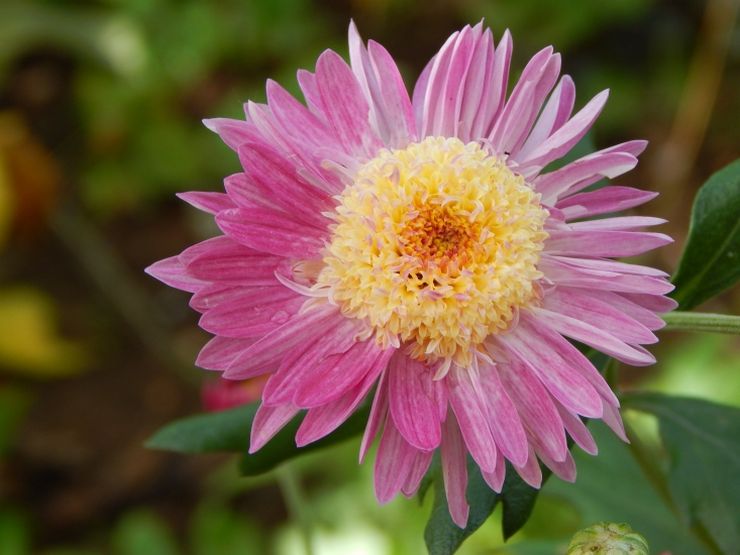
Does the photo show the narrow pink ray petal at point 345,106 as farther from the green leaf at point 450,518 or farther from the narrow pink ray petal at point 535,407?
the green leaf at point 450,518

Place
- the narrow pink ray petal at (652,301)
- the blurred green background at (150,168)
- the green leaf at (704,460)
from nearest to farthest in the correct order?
the narrow pink ray petal at (652,301) → the green leaf at (704,460) → the blurred green background at (150,168)

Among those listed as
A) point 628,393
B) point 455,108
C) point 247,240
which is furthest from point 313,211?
point 628,393

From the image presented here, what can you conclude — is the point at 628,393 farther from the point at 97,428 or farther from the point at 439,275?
the point at 97,428

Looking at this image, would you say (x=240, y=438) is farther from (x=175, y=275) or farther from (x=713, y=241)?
(x=713, y=241)

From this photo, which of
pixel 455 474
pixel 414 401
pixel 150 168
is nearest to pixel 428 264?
pixel 414 401

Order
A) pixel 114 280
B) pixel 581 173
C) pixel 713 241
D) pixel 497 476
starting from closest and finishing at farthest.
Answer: pixel 497 476, pixel 581 173, pixel 713 241, pixel 114 280

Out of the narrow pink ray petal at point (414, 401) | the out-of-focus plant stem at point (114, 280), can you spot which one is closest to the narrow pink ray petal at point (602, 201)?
the narrow pink ray petal at point (414, 401)

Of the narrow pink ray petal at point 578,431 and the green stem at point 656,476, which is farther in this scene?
the green stem at point 656,476
